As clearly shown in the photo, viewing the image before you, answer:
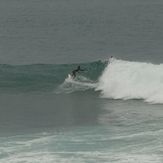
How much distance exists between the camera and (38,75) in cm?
5778

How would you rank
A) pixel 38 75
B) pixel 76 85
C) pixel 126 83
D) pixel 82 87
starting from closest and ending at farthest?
pixel 126 83, pixel 82 87, pixel 76 85, pixel 38 75

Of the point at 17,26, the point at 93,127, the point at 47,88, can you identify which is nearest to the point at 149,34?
the point at 17,26

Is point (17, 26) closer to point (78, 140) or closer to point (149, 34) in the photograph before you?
point (149, 34)

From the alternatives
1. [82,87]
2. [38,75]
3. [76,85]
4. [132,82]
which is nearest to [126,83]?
[132,82]

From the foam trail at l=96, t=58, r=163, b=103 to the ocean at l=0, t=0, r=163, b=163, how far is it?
66 millimetres

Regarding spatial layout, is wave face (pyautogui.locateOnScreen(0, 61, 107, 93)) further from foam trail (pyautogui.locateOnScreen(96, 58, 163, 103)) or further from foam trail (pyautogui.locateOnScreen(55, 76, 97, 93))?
foam trail (pyautogui.locateOnScreen(96, 58, 163, 103))

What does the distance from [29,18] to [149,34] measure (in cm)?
1827

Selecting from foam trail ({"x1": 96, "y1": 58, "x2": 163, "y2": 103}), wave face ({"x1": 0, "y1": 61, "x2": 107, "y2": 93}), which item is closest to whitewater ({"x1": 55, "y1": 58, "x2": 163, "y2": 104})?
foam trail ({"x1": 96, "y1": 58, "x2": 163, "y2": 103})

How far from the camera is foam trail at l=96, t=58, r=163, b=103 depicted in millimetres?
50122

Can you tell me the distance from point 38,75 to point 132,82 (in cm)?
800

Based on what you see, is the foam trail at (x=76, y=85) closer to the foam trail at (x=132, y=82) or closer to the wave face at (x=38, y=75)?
the wave face at (x=38, y=75)

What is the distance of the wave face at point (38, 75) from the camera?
5453cm

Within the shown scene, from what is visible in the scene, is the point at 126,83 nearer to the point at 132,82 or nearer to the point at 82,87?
the point at 132,82

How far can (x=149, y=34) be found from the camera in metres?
77.6
